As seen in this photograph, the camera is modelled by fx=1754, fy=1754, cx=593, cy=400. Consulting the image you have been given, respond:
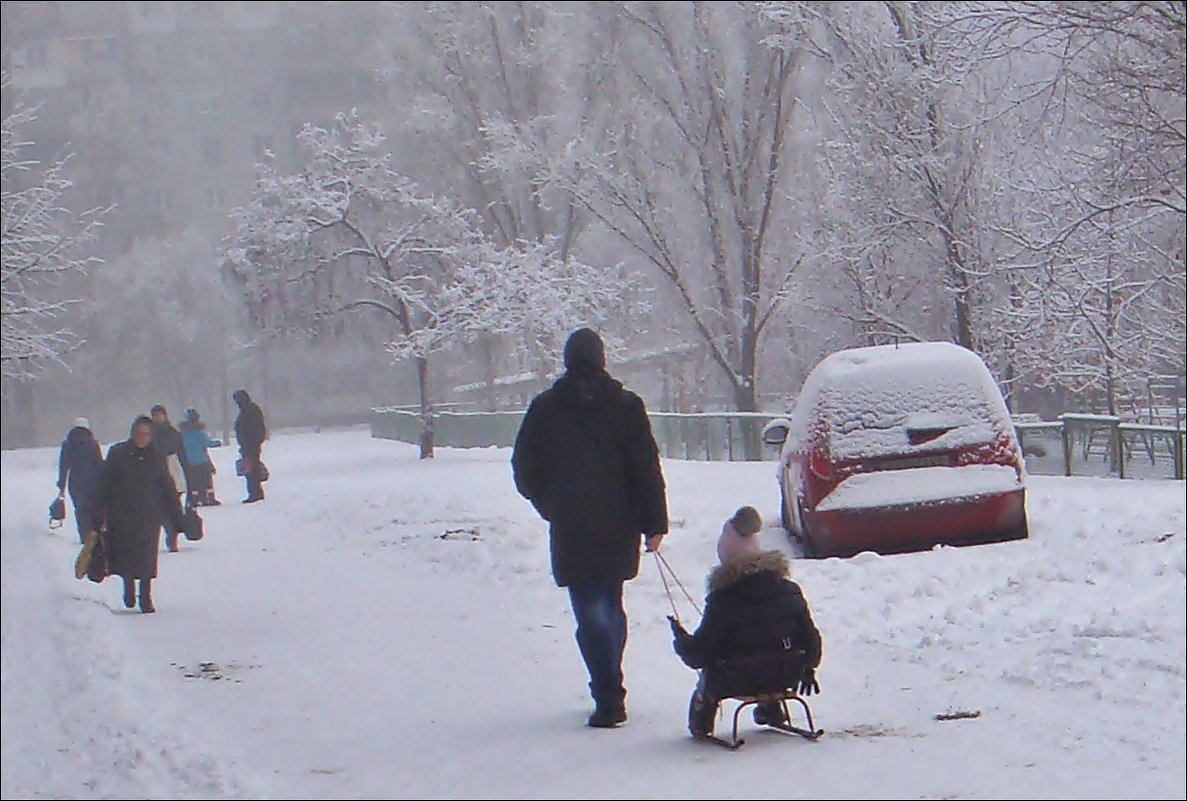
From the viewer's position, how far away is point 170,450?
1324 cm

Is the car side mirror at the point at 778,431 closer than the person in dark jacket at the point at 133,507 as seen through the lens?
No

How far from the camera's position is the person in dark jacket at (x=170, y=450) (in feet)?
37.5

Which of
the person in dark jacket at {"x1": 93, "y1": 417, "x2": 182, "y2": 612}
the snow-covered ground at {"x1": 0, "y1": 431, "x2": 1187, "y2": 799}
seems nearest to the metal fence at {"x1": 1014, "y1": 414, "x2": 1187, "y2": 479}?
the snow-covered ground at {"x1": 0, "y1": 431, "x2": 1187, "y2": 799}

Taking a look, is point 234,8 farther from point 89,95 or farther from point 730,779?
point 730,779

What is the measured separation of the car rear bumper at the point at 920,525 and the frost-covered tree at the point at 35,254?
5159 millimetres

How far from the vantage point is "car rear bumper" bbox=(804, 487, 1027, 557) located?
1020cm

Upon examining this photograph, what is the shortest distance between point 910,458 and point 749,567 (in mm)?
4896

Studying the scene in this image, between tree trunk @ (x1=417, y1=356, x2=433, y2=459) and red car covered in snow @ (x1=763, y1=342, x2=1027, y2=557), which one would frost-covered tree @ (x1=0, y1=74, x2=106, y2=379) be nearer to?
tree trunk @ (x1=417, y1=356, x2=433, y2=459)

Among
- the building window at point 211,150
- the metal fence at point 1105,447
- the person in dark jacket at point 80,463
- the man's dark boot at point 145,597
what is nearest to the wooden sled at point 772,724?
the man's dark boot at point 145,597

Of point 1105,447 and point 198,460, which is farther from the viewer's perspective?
point 198,460

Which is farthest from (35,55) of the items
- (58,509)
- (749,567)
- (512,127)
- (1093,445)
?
(749,567)

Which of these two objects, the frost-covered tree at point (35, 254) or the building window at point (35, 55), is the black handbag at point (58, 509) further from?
the building window at point (35, 55)

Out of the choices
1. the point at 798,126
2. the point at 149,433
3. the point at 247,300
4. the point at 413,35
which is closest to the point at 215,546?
the point at 247,300

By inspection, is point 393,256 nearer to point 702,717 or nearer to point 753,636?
point 702,717
